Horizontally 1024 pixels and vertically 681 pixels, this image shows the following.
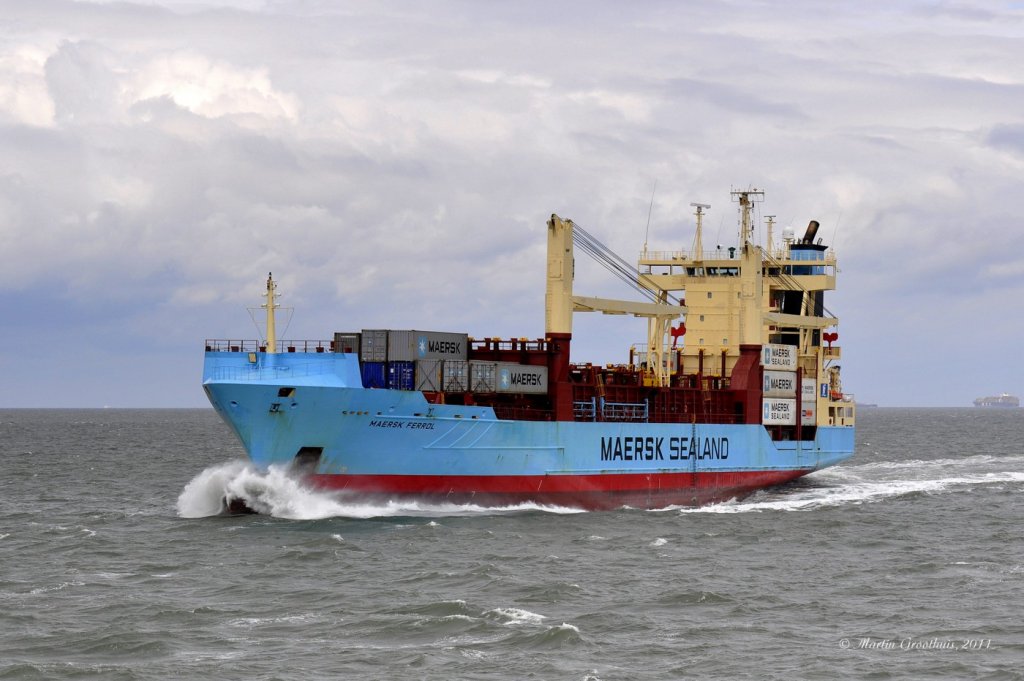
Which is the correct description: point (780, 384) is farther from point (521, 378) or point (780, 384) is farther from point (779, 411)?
point (521, 378)

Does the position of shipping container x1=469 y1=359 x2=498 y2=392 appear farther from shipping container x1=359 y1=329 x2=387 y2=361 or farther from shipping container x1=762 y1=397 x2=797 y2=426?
shipping container x1=762 y1=397 x2=797 y2=426

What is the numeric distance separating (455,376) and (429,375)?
3.96 feet

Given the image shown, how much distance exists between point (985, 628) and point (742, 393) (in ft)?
103

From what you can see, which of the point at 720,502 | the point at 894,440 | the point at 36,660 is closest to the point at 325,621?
the point at 36,660

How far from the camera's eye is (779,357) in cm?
6278

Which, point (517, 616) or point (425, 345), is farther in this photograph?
point (425, 345)

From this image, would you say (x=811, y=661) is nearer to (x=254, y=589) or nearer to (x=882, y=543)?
(x=254, y=589)

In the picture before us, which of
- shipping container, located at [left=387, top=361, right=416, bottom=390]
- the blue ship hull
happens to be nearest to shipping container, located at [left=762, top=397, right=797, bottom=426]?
the blue ship hull

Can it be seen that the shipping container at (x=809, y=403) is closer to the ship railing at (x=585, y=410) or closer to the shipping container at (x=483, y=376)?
the ship railing at (x=585, y=410)

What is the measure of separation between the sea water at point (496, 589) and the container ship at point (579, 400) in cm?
155

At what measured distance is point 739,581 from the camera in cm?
3391

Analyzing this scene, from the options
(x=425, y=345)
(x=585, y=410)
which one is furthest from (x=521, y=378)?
(x=585, y=410)

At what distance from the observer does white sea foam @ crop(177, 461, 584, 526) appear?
4291 centimetres

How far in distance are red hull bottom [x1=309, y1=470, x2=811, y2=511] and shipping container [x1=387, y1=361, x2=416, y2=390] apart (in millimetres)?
3338
